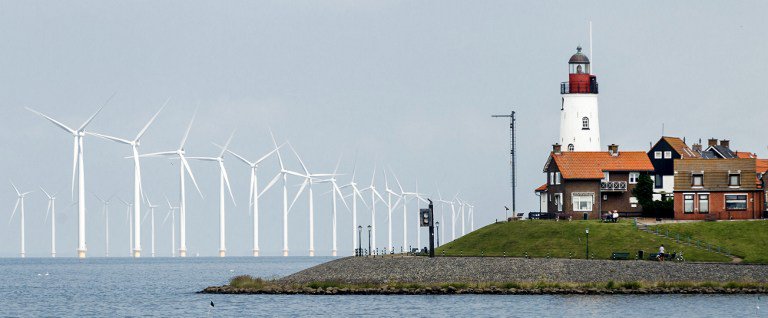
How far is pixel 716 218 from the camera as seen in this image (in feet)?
449

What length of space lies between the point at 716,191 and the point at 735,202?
208cm

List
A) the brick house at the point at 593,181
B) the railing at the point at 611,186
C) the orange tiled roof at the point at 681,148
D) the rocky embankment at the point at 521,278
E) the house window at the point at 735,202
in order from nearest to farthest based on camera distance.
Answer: the rocky embankment at the point at 521,278
the house window at the point at 735,202
the brick house at the point at 593,181
the railing at the point at 611,186
the orange tiled roof at the point at 681,148

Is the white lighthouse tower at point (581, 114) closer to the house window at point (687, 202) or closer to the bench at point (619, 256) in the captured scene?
the house window at point (687, 202)

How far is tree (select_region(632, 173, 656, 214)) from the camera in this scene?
467ft

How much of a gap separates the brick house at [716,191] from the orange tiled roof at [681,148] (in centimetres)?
1574

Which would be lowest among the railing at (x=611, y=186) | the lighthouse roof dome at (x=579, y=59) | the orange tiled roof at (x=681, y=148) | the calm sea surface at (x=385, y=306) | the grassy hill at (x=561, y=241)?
the calm sea surface at (x=385, y=306)

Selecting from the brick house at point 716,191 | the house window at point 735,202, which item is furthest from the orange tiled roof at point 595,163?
the house window at point 735,202

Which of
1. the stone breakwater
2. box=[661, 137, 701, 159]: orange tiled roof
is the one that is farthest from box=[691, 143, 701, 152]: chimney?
the stone breakwater

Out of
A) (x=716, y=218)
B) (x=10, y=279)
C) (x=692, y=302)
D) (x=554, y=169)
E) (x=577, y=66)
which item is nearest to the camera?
(x=692, y=302)

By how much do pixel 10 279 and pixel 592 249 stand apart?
269 feet

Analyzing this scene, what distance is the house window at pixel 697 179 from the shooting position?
139m

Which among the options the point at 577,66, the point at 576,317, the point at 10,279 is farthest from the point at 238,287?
the point at 10,279

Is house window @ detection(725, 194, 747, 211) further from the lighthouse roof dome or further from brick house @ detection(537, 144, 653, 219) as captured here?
the lighthouse roof dome

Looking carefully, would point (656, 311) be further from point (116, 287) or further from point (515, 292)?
point (116, 287)
